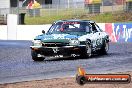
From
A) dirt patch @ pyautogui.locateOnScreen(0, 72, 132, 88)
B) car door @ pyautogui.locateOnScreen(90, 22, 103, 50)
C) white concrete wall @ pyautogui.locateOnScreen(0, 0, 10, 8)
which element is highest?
white concrete wall @ pyautogui.locateOnScreen(0, 0, 10, 8)

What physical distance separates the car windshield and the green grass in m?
26.3

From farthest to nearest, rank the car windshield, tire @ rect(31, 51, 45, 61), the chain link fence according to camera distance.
Answer: the chain link fence → the car windshield → tire @ rect(31, 51, 45, 61)

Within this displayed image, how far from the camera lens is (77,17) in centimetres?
4619

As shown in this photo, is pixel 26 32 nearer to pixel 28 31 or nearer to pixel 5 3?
pixel 28 31

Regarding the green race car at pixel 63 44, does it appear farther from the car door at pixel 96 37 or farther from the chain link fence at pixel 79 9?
the chain link fence at pixel 79 9

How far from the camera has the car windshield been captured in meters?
16.7

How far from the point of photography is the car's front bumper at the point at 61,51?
15562 mm

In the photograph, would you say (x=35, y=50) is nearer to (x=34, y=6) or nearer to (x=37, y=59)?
(x=37, y=59)

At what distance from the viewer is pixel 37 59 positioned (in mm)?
16125

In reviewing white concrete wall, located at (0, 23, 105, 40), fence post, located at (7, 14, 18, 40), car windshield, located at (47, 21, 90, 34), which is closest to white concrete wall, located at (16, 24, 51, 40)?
white concrete wall, located at (0, 23, 105, 40)

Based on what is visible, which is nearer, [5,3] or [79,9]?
[79,9]

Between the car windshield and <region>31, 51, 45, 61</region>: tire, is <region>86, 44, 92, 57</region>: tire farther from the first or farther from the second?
<region>31, 51, 45, 61</region>: tire

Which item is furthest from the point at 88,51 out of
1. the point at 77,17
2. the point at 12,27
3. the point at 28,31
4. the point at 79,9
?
the point at 79,9

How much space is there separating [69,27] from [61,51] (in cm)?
152
